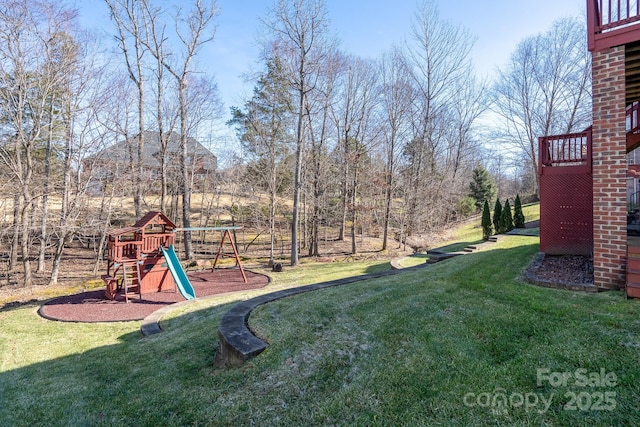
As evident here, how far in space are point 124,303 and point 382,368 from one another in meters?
7.38

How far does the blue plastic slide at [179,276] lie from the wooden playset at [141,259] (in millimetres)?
356

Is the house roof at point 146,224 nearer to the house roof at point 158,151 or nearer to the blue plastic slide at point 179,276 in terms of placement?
the blue plastic slide at point 179,276

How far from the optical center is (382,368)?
105 inches

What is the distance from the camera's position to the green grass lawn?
2148mm

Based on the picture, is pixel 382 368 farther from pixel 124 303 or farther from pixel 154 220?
→ pixel 154 220

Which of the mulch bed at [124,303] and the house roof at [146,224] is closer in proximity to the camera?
the mulch bed at [124,303]

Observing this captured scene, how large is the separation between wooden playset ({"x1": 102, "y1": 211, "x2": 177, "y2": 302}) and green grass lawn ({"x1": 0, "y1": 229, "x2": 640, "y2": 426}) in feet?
12.2

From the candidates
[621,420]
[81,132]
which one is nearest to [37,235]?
[81,132]

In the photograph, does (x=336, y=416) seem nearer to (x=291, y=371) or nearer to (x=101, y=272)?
(x=291, y=371)

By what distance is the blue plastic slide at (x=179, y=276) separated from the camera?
312 inches

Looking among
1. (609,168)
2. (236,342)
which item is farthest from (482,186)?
(236,342)

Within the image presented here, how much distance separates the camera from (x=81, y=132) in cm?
1110

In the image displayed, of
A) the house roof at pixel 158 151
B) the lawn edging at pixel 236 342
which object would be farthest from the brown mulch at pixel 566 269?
the house roof at pixel 158 151

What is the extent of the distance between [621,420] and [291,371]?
7.18ft
